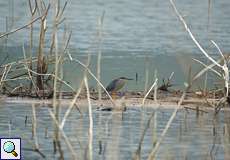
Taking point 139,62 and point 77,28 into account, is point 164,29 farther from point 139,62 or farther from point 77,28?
point 139,62

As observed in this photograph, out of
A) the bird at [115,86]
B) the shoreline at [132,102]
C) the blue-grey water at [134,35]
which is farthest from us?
the blue-grey water at [134,35]

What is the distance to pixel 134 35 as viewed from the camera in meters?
18.7

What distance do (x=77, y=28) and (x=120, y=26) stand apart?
1337 millimetres

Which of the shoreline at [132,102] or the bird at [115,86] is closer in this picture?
the shoreline at [132,102]

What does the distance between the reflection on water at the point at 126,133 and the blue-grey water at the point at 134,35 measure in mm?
1424

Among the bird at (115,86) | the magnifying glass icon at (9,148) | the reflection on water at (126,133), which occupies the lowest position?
the reflection on water at (126,133)

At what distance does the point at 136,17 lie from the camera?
22219mm

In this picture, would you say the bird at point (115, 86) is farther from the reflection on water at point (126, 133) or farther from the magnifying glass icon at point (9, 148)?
the magnifying glass icon at point (9, 148)

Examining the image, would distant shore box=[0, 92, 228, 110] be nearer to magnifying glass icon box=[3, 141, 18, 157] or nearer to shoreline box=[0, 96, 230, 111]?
shoreline box=[0, 96, 230, 111]

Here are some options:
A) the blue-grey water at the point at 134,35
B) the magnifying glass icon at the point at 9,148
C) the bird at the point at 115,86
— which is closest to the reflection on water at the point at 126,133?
the magnifying glass icon at the point at 9,148

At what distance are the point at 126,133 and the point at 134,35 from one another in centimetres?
1013

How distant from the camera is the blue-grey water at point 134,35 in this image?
14.3 meters

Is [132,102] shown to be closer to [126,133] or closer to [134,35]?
[126,133]

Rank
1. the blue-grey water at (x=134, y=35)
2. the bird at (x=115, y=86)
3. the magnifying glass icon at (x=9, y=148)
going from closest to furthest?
1. the magnifying glass icon at (x=9, y=148)
2. the bird at (x=115, y=86)
3. the blue-grey water at (x=134, y=35)
